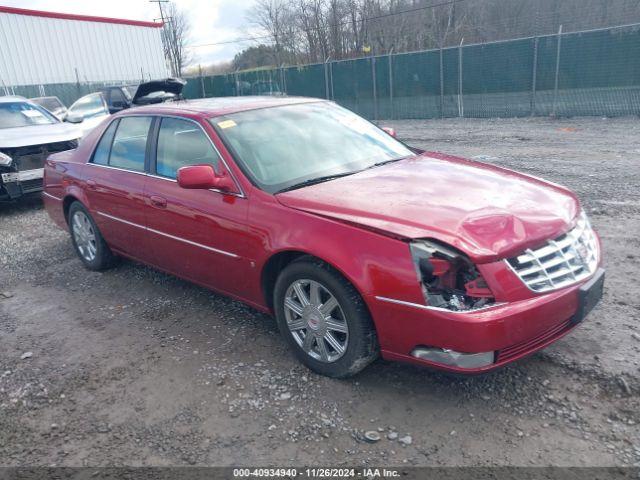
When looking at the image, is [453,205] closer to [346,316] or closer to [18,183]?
[346,316]

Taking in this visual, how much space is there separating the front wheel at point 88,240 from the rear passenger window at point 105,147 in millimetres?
551

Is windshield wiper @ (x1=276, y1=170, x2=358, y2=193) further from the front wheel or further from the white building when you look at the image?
the white building

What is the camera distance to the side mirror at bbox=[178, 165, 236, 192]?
3422mm

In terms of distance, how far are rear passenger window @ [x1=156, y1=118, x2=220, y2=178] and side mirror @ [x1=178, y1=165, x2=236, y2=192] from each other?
19 cm

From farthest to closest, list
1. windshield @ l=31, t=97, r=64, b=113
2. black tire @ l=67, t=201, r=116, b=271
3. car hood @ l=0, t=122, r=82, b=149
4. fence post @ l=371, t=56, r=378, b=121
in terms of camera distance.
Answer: fence post @ l=371, t=56, r=378, b=121
windshield @ l=31, t=97, r=64, b=113
car hood @ l=0, t=122, r=82, b=149
black tire @ l=67, t=201, r=116, b=271

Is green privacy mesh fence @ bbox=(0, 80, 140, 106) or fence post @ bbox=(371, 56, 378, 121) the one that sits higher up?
green privacy mesh fence @ bbox=(0, 80, 140, 106)

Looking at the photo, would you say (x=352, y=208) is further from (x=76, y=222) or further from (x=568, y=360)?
(x=76, y=222)

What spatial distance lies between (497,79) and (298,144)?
44.6 feet

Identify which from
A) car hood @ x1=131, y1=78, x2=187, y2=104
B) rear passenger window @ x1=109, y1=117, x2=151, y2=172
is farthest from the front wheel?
car hood @ x1=131, y1=78, x2=187, y2=104

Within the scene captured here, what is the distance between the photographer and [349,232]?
2848 mm

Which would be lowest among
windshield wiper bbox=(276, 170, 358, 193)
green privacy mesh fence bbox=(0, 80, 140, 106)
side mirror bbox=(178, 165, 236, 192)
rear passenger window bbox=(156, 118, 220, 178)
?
windshield wiper bbox=(276, 170, 358, 193)

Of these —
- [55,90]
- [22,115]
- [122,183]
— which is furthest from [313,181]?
[55,90]

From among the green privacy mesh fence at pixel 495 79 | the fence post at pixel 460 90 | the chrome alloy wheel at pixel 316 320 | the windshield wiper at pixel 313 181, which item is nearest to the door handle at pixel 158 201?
the windshield wiper at pixel 313 181

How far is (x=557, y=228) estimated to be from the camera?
9.34 ft
